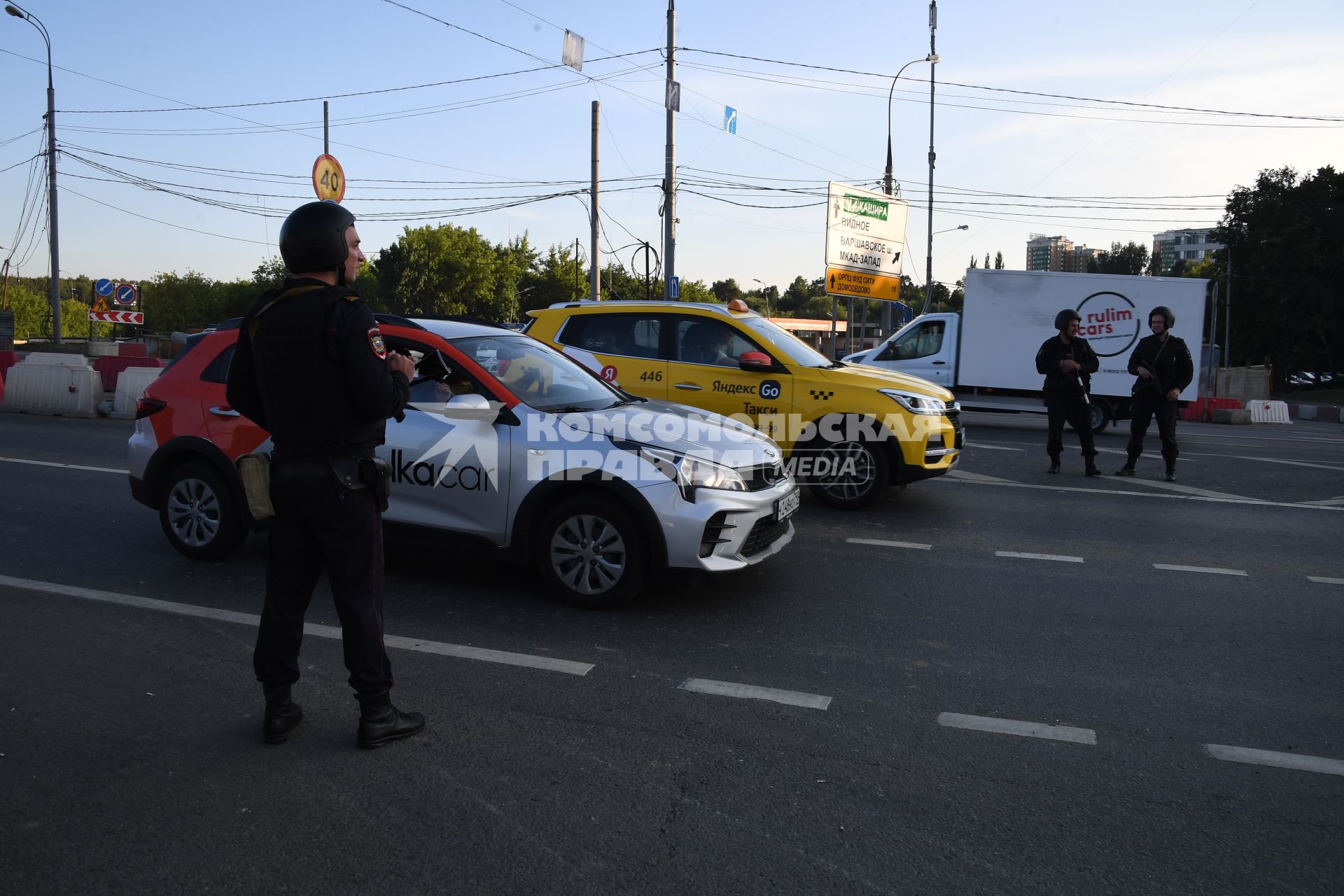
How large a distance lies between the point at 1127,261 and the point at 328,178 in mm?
119754

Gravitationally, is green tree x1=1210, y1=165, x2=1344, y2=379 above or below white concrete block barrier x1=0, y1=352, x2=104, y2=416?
above

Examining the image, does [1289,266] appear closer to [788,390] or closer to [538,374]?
[788,390]

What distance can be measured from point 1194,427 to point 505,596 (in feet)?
62.6

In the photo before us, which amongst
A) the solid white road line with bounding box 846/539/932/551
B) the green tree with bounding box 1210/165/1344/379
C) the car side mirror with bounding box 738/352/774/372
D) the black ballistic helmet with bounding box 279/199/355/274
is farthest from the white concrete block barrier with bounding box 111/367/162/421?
the green tree with bounding box 1210/165/1344/379

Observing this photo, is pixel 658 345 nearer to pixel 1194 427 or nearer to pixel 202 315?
pixel 1194 427

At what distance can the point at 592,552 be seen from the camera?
5469 mm

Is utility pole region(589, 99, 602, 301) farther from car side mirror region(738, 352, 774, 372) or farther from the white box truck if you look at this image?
car side mirror region(738, 352, 774, 372)

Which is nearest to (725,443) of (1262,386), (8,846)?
(8,846)

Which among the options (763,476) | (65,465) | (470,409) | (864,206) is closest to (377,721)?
(470,409)

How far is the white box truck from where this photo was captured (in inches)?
696

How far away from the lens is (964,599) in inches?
234

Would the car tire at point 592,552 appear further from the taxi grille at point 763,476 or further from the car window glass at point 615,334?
the car window glass at point 615,334

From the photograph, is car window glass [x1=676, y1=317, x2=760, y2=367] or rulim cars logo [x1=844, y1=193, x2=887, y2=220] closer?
car window glass [x1=676, y1=317, x2=760, y2=367]

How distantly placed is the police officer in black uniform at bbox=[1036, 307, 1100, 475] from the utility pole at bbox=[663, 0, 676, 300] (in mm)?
13925
